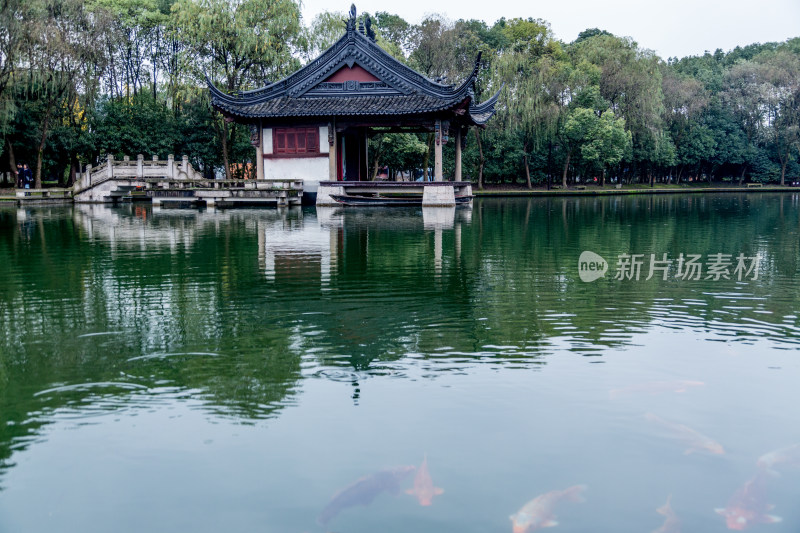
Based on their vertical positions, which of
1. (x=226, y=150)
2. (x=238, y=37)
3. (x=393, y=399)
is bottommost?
(x=393, y=399)

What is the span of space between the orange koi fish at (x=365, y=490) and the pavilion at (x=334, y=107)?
23.2 meters

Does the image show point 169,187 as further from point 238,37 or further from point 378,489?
point 378,489

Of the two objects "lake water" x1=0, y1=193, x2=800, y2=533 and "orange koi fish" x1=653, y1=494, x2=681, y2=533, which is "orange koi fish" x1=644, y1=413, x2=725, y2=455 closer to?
"lake water" x1=0, y1=193, x2=800, y2=533

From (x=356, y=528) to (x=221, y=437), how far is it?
127 centimetres

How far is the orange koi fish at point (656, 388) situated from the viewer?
16.5 feet

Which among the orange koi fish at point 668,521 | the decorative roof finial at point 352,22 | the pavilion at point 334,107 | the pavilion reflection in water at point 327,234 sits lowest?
the orange koi fish at point 668,521

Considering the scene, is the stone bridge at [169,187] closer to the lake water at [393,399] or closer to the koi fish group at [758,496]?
the lake water at [393,399]

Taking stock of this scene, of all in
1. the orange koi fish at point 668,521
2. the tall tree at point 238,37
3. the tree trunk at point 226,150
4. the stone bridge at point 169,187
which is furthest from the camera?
the tree trunk at point 226,150

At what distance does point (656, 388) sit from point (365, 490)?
2451 millimetres

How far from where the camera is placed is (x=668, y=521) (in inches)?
133

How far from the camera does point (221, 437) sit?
4.25 metres

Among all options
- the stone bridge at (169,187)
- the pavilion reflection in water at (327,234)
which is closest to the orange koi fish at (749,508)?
the pavilion reflection in water at (327,234)

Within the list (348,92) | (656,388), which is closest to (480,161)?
(348,92)

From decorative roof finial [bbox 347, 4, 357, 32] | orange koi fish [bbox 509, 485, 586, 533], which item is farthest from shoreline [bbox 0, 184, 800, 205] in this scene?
orange koi fish [bbox 509, 485, 586, 533]
